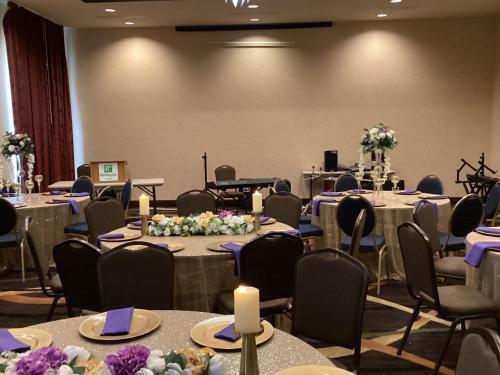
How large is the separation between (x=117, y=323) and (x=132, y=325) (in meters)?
0.06

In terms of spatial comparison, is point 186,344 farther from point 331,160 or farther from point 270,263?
point 331,160

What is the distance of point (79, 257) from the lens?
3.08 metres

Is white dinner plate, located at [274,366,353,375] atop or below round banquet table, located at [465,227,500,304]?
atop

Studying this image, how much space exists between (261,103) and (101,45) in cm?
324

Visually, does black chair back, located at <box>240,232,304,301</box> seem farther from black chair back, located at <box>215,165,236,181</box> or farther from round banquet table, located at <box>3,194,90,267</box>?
black chair back, located at <box>215,165,236,181</box>

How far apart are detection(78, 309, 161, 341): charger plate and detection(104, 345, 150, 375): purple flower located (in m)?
0.46

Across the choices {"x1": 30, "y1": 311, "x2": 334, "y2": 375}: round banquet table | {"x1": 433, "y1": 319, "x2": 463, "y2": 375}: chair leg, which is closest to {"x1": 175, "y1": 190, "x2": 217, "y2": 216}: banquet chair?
{"x1": 433, "y1": 319, "x2": 463, "y2": 375}: chair leg

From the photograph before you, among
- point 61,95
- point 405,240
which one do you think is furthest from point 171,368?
point 61,95

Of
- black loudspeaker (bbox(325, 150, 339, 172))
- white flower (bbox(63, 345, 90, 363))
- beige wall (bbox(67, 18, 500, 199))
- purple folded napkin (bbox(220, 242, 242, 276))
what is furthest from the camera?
beige wall (bbox(67, 18, 500, 199))

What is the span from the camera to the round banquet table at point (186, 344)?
1703 millimetres

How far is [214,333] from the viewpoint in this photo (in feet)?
6.18

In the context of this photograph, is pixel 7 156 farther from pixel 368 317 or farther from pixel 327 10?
pixel 327 10

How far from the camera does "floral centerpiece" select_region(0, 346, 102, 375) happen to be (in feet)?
4.61

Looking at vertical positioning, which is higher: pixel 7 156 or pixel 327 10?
pixel 327 10
